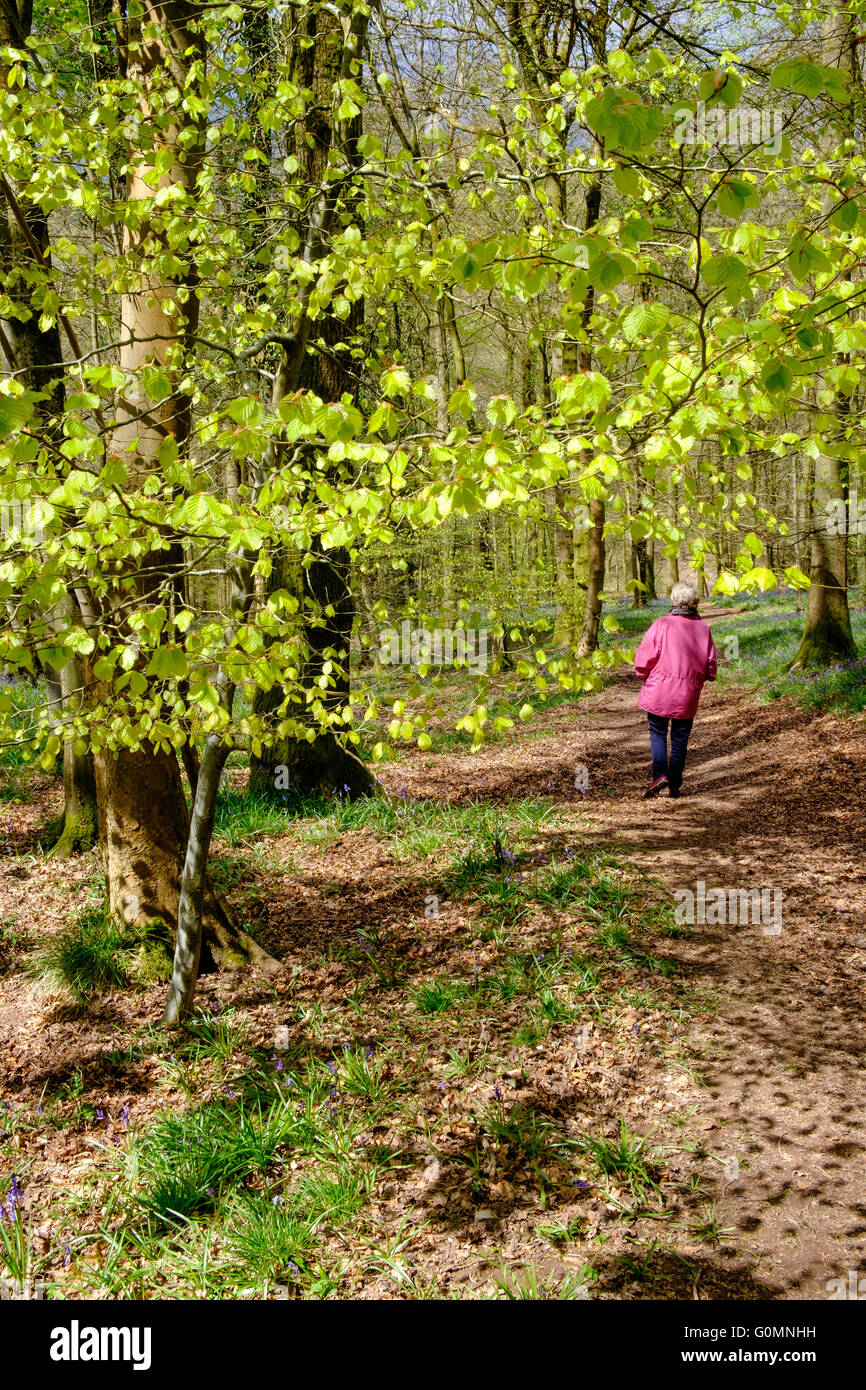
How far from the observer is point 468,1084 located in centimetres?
354

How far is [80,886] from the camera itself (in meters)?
5.46

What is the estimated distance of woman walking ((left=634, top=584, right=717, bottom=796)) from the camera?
6.99 metres

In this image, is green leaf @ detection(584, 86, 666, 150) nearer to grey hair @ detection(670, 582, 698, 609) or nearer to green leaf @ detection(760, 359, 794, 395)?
green leaf @ detection(760, 359, 794, 395)

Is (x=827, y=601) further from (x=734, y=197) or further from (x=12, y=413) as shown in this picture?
(x=12, y=413)

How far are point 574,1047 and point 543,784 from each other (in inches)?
179

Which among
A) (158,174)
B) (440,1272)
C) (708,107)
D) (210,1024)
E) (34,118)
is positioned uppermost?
(34,118)

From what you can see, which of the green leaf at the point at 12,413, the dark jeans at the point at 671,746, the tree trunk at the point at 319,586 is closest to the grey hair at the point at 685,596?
the dark jeans at the point at 671,746

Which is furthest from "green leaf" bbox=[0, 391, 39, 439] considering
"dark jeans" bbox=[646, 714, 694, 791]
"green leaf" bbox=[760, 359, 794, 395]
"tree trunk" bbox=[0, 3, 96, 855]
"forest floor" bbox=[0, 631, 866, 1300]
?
"dark jeans" bbox=[646, 714, 694, 791]

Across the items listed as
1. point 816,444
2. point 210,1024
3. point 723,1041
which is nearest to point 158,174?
point 816,444

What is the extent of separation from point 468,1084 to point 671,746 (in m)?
4.52

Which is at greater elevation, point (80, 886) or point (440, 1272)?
point (80, 886)

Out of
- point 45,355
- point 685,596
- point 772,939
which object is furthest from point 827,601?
point 45,355

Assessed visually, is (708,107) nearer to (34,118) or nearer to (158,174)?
(158,174)

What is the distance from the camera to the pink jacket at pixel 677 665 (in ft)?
22.9
